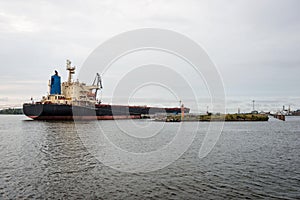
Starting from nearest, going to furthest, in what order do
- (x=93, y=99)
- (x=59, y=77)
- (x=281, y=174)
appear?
(x=281, y=174)
(x=59, y=77)
(x=93, y=99)

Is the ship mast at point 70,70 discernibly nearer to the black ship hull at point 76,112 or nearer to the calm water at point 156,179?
the black ship hull at point 76,112

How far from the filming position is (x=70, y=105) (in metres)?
83.8

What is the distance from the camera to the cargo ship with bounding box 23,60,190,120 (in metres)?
82.5

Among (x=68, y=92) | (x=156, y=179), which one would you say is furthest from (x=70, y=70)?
(x=156, y=179)

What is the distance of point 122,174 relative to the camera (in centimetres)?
1911

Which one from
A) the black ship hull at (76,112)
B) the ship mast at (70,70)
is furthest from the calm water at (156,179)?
the ship mast at (70,70)

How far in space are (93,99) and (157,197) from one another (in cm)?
9618

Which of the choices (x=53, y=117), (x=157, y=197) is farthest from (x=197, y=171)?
(x=53, y=117)

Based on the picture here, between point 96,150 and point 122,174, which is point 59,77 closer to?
point 96,150

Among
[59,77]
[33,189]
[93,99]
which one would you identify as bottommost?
[33,189]

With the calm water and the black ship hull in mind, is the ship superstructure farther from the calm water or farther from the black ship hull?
the calm water

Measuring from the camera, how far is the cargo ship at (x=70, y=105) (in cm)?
8250

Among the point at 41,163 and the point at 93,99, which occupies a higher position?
the point at 93,99

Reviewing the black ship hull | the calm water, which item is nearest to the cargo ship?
the black ship hull
